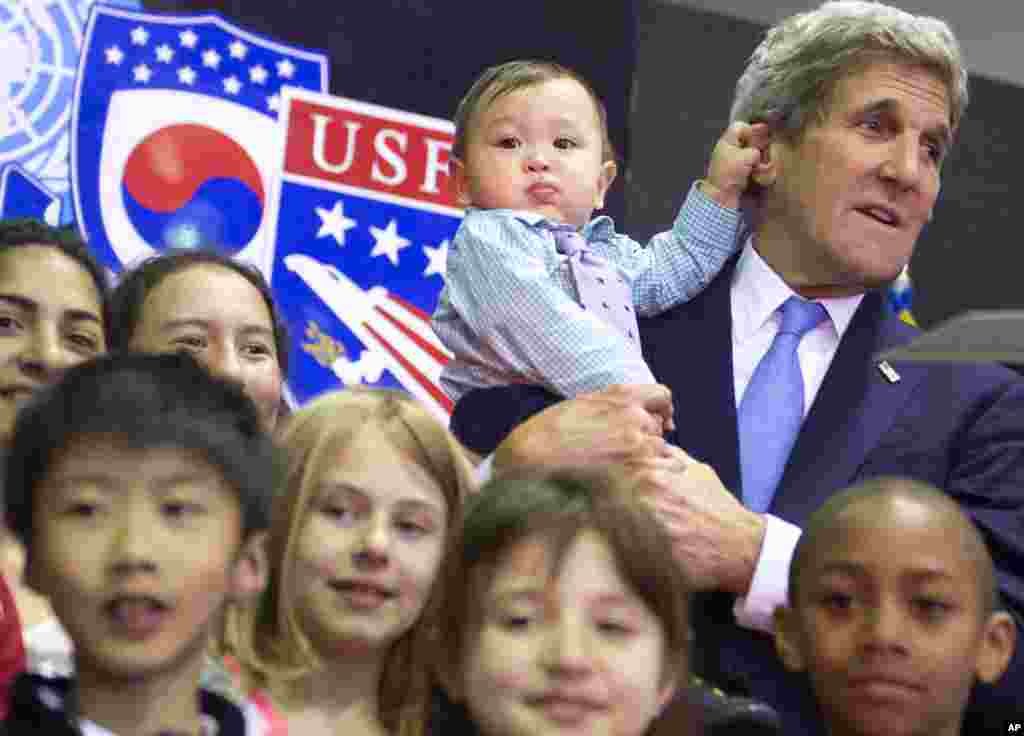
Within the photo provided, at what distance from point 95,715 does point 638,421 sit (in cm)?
89

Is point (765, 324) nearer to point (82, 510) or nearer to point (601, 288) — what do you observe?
point (601, 288)

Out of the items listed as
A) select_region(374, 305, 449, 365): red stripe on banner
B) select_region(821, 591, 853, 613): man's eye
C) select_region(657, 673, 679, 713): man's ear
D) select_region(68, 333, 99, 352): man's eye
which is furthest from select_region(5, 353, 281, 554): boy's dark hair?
select_region(374, 305, 449, 365): red stripe on banner

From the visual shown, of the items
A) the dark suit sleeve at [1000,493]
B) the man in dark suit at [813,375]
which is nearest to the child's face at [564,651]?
the man in dark suit at [813,375]

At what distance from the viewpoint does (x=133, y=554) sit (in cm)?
154

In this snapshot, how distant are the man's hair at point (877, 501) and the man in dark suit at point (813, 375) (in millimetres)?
116

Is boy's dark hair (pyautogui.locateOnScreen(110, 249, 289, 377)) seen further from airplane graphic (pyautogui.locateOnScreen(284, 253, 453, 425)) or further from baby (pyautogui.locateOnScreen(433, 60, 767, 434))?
airplane graphic (pyautogui.locateOnScreen(284, 253, 453, 425))

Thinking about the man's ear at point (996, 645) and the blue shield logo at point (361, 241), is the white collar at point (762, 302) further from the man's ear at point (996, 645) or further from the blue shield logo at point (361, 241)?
the blue shield logo at point (361, 241)

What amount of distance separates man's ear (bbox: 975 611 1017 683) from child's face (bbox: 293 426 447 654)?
626 mm

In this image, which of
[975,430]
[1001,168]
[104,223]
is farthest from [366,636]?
[1001,168]

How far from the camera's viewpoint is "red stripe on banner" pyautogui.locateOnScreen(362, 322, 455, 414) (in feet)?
12.3

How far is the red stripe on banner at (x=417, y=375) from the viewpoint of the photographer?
3.75m

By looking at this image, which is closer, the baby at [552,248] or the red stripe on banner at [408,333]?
the baby at [552,248]

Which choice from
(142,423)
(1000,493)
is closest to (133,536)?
(142,423)

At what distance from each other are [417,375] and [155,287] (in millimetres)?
1427
